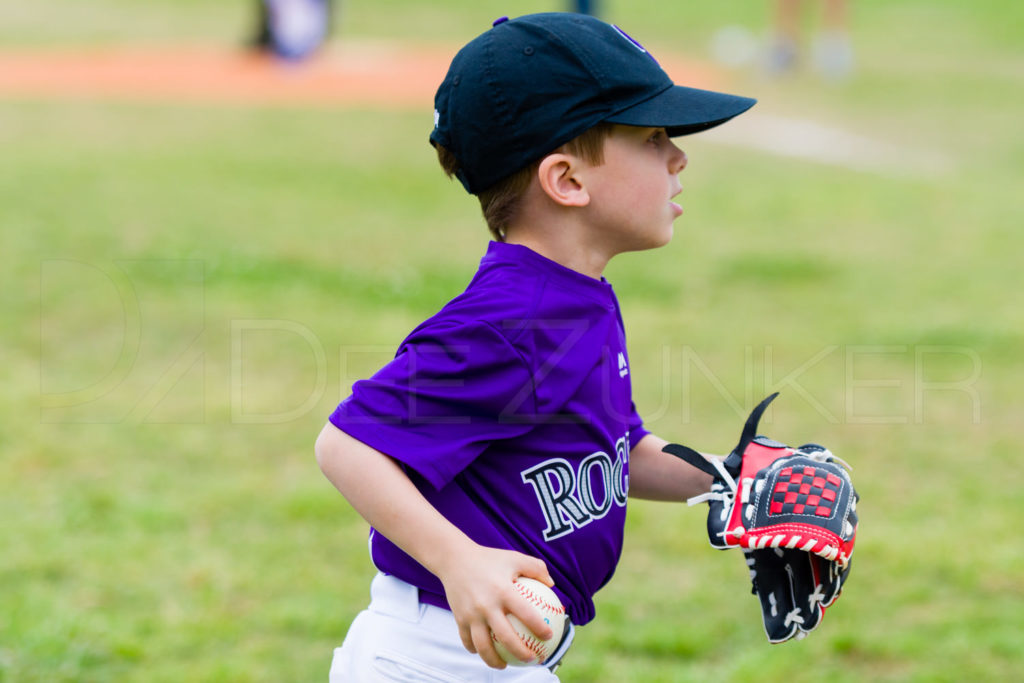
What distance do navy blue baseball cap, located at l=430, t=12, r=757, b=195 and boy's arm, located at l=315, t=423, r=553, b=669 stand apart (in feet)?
1.65

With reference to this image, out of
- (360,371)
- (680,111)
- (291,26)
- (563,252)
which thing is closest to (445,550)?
(563,252)

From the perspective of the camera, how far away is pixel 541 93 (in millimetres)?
1769

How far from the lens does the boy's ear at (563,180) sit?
1.81 m

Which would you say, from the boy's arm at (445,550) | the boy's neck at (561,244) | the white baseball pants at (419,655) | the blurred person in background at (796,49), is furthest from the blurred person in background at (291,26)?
the boy's arm at (445,550)

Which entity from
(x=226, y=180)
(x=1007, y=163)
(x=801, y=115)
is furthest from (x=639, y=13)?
(x=226, y=180)

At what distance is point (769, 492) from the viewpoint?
2.00 m

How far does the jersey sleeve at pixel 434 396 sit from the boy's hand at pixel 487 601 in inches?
5.4

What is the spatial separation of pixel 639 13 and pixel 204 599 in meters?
22.1

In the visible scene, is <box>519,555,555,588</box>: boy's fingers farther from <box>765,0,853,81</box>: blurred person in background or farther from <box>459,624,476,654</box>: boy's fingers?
<box>765,0,853,81</box>: blurred person in background

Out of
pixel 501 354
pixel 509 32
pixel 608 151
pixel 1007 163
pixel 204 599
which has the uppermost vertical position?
pixel 509 32

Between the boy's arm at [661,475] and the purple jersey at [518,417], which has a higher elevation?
the purple jersey at [518,417]

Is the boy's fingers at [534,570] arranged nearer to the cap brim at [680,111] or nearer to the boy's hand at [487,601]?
the boy's hand at [487,601]

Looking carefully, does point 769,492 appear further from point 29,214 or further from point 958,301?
point 29,214

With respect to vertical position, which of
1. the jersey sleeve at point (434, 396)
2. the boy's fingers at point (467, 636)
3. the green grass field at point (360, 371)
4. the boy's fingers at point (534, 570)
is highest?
the jersey sleeve at point (434, 396)
